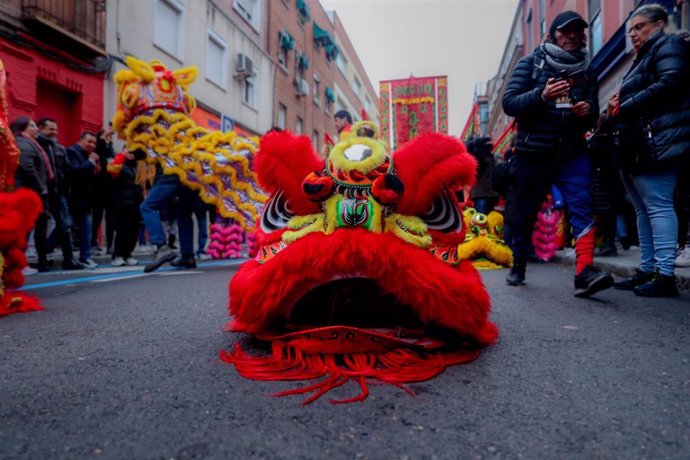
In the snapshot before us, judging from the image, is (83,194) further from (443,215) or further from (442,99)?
(442,99)

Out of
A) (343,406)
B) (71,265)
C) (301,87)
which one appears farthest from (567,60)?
(301,87)

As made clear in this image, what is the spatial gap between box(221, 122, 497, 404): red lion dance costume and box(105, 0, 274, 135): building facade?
30.5ft

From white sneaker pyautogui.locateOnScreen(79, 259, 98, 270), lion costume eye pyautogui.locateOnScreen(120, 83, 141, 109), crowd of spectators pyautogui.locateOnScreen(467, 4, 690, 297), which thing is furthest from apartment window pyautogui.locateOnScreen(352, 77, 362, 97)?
crowd of spectators pyautogui.locateOnScreen(467, 4, 690, 297)

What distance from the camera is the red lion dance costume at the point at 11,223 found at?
244 centimetres

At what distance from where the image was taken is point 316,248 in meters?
1.55

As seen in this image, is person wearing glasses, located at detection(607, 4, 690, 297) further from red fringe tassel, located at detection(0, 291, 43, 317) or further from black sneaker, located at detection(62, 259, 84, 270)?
black sneaker, located at detection(62, 259, 84, 270)

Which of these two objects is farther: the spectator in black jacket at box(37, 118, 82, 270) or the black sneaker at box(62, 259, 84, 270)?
the black sneaker at box(62, 259, 84, 270)

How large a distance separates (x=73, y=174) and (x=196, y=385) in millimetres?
5263

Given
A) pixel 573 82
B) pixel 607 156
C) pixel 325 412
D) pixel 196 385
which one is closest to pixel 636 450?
pixel 325 412

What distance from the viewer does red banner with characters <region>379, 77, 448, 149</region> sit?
664 inches

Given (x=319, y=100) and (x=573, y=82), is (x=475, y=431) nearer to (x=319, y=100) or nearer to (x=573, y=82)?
(x=573, y=82)

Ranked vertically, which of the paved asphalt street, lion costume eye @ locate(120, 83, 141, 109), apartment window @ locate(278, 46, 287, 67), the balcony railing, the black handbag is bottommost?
the paved asphalt street

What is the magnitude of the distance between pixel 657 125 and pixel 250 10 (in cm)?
1601

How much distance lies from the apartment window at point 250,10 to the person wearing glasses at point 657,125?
14412 millimetres
